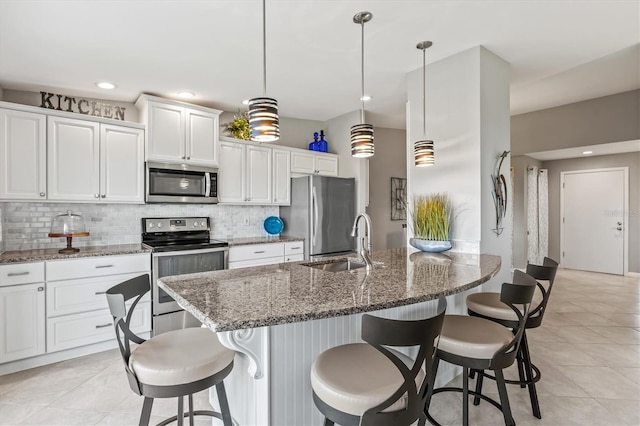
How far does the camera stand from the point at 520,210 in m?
5.95

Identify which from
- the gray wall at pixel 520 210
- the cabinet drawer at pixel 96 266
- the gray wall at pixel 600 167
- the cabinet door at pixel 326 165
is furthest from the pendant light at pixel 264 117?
the gray wall at pixel 600 167

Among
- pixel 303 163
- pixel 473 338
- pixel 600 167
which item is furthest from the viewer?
pixel 600 167

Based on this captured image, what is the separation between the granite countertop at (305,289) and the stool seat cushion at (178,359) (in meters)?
0.25

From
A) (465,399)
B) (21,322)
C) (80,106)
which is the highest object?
(80,106)

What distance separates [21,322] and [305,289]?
2713 millimetres

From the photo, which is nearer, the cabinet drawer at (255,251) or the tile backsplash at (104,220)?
the tile backsplash at (104,220)

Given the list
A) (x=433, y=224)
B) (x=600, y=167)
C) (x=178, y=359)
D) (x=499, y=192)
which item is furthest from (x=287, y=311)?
(x=600, y=167)

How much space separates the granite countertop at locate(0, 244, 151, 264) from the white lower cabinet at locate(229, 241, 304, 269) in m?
0.92

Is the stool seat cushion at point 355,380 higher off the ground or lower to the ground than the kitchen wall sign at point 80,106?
lower

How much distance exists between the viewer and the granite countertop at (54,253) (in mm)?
2642

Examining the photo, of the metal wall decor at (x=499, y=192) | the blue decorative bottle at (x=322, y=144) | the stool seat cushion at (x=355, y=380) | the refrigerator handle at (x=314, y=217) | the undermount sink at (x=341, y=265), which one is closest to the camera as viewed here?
the stool seat cushion at (x=355, y=380)

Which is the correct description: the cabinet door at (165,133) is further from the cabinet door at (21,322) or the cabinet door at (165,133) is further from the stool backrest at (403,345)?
the stool backrest at (403,345)

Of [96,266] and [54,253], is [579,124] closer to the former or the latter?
[96,266]

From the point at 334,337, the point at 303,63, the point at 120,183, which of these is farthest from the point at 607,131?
the point at 120,183
